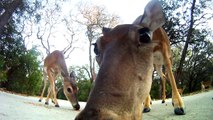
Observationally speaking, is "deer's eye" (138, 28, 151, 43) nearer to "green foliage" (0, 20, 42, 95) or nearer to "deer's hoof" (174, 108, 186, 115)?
"deer's hoof" (174, 108, 186, 115)

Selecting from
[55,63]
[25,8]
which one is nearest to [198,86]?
[25,8]

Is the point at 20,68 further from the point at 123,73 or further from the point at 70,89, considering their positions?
the point at 123,73

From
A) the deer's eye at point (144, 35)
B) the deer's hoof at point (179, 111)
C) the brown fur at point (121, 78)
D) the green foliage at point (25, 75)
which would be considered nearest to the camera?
the brown fur at point (121, 78)

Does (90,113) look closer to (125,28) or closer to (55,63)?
(125,28)

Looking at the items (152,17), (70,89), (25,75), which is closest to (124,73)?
(152,17)

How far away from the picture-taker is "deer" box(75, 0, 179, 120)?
2988 mm

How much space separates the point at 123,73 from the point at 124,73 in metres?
0.02

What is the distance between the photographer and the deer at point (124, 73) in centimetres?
299

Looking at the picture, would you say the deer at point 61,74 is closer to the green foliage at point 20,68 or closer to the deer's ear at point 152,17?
the deer's ear at point 152,17

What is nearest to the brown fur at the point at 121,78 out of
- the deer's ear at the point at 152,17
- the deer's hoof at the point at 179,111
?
the deer's ear at the point at 152,17

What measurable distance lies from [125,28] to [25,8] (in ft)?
74.0

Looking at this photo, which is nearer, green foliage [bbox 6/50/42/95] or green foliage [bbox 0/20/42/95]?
green foliage [bbox 0/20/42/95]

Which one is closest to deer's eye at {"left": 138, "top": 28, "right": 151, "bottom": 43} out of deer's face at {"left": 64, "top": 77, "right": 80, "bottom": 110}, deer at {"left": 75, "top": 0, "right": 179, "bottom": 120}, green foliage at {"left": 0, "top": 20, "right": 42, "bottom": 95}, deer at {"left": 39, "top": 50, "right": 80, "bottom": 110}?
deer at {"left": 75, "top": 0, "right": 179, "bottom": 120}

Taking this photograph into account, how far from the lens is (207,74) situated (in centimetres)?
4866
